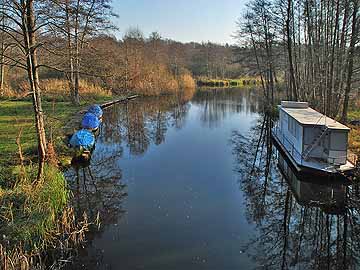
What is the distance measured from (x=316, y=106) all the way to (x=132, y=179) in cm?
1140

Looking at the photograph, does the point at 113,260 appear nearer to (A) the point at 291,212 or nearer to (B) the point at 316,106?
(A) the point at 291,212

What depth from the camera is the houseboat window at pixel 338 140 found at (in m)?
9.80

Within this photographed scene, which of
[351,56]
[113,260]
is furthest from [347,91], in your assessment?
[113,260]

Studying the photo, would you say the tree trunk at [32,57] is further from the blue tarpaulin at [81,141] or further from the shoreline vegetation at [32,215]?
the blue tarpaulin at [81,141]

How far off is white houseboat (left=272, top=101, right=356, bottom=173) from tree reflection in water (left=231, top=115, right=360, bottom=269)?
411 mm

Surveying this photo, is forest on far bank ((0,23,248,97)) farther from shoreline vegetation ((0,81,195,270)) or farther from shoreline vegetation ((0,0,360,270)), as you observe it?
shoreline vegetation ((0,81,195,270))

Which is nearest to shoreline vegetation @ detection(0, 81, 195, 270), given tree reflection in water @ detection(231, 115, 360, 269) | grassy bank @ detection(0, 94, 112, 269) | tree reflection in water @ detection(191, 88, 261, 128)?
grassy bank @ detection(0, 94, 112, 269)

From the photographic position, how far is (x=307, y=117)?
1198 centimetres

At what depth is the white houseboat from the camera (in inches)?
388

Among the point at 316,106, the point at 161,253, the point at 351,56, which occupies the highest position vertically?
the point at 351,56

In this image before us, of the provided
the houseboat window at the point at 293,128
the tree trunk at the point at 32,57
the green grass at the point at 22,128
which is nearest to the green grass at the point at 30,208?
the tree trunk at the point at 32,57

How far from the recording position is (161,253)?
21.0ft

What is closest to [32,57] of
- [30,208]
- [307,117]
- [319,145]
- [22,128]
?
[22,128]

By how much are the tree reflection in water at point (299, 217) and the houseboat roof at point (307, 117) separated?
5.46 feet
